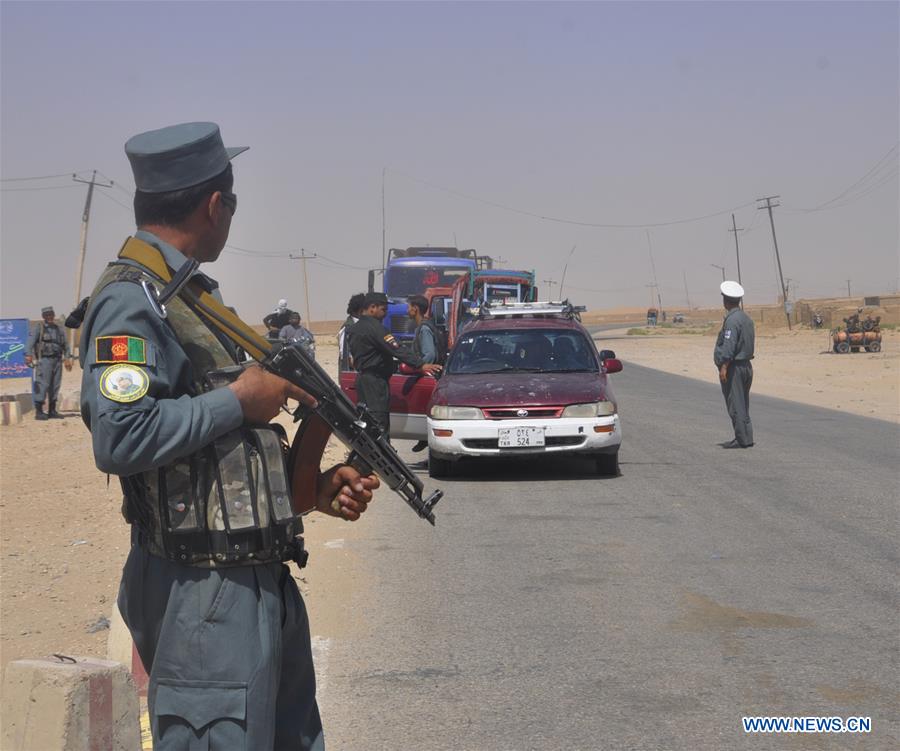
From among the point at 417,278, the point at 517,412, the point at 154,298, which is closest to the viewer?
the point at 154,298

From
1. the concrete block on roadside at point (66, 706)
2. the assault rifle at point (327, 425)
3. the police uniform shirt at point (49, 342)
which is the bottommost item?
the concrete block on roadside at point (66, 706)

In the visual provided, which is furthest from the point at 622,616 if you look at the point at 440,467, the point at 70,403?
the point at 70,403

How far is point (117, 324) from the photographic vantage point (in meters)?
2.63

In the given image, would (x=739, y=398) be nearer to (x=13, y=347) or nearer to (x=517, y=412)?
(x=517, y=412)

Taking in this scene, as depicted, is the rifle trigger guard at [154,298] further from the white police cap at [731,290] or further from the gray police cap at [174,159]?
the white police cap at [731,290]

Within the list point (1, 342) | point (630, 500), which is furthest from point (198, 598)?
point (1, 342)

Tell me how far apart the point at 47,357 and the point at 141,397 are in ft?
63.2

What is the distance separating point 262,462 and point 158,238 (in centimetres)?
59

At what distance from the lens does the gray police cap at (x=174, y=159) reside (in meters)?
2.86

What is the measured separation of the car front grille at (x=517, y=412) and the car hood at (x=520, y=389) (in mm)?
52

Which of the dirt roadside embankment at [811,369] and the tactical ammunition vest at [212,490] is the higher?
the tactical ammunition vest at [212,490]

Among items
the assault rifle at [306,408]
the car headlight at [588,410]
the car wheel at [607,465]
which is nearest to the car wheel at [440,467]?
the car headlight at [588,410]

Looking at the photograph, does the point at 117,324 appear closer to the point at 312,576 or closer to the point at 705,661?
the point at 705,661

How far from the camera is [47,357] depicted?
818 inches
